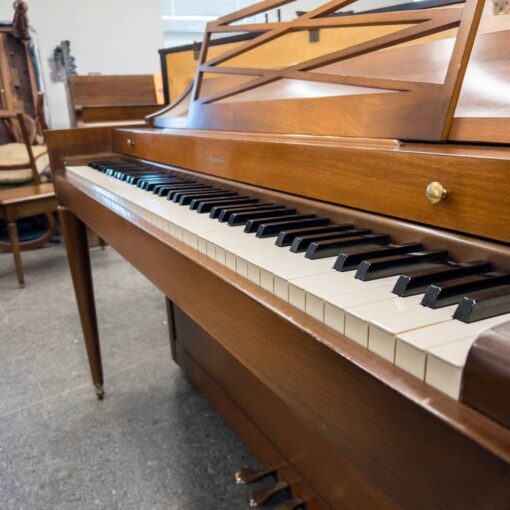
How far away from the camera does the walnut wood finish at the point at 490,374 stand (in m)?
0.30

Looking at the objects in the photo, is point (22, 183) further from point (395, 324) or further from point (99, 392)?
point (395, 324)

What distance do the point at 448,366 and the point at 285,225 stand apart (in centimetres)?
42

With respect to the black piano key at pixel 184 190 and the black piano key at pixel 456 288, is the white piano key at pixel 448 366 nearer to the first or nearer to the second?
the black piano key at pixel 456 288

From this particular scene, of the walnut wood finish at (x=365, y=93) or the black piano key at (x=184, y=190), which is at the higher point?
the walnut wood finish at (x=365, y=93)

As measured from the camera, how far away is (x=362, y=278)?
0.52 m

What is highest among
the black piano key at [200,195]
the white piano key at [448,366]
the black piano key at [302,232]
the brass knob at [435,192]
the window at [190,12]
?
the window at [190,12]

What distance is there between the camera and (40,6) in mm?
4309

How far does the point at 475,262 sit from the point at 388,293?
120 millimetres

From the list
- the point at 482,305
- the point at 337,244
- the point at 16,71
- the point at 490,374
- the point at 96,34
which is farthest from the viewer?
the point at 96,34

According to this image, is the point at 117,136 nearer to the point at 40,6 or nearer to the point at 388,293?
the point at 388,293

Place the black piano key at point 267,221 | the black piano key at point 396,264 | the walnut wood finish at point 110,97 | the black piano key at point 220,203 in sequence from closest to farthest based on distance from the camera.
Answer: the black piano key at point 396,264 → the black piano key at point 267,221 → the black piano key at point 220,203 → the walnut wood finish at point 110,97

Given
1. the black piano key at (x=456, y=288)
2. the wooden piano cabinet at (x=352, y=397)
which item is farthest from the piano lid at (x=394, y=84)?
the wooden piano cabinet at (x=352, y=397)

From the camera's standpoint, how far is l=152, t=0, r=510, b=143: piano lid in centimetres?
67

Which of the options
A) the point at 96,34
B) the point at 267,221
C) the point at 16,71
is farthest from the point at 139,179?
the point at 96,34
